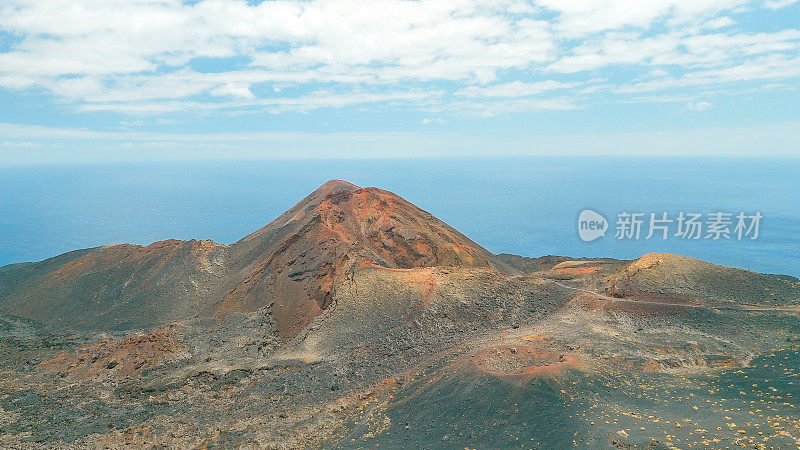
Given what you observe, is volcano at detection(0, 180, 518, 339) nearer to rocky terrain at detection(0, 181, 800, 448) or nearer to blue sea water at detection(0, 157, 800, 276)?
rocky terrain at detection(0, 181, 800, 448)

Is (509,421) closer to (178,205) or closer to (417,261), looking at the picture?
(417,261)

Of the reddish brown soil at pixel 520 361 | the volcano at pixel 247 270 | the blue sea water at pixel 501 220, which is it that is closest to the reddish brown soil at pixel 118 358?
the volcano at pixel 247 270

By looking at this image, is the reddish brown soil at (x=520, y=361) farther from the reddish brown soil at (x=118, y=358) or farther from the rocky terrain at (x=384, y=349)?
the reddish brown soil at (x=118, y=358)

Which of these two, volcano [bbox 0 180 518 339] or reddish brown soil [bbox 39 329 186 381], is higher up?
volcano [bbox 0 180 518 339]

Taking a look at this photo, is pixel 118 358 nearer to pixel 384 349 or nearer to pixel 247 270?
pixel 247 270

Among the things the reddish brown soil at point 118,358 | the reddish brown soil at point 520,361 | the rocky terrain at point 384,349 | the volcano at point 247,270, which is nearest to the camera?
the rocky terrain at point 384,349

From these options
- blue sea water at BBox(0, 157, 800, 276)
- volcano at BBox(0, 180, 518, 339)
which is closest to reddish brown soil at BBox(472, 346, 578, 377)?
volcano at BBox(0, 180, 518, 339)

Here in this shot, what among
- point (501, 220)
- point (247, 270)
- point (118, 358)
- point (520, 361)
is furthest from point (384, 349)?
point (501, 220)

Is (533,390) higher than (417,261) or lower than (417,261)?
lower

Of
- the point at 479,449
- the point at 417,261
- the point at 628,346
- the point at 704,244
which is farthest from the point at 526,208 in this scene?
the point at 479,449
